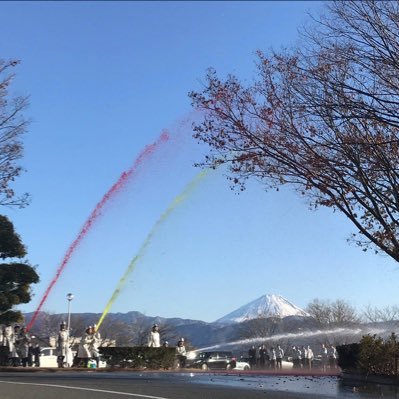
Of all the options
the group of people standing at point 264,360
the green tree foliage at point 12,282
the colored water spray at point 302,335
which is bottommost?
the group of people standing at point 264,360

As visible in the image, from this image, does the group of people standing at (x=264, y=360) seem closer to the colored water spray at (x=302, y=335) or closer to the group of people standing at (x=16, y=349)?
the group of people standing at (x=16, y=349)

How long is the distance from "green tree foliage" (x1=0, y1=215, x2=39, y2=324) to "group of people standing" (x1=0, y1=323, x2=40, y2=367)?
687 mm

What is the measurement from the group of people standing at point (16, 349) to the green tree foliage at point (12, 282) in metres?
0.69

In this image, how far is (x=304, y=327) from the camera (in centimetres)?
8094

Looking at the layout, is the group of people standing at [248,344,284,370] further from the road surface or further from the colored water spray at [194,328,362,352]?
the colored water spray at [194,328,362,352]

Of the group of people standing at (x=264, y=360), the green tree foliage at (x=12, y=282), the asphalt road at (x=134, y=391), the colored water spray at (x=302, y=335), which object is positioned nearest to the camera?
the asphalt road at (x=134, y=391)

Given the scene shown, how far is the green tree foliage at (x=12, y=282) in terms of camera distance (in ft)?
82.1

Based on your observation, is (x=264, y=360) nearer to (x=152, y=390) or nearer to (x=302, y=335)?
(x=152, y=390)

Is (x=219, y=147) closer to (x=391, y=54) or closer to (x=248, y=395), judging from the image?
(x=391, y=54)

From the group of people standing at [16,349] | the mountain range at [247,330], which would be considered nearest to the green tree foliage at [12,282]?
the group of people standing at [16,349]

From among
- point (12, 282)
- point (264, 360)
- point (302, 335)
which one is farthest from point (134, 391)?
point (302, 335)

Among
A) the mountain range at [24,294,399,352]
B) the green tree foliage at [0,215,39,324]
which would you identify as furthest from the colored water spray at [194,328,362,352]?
the green tree foliage at [0,215,39,324]

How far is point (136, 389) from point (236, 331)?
84.0 meters

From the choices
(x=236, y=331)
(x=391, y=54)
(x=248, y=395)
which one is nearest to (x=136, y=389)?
(x=248, y=395)
